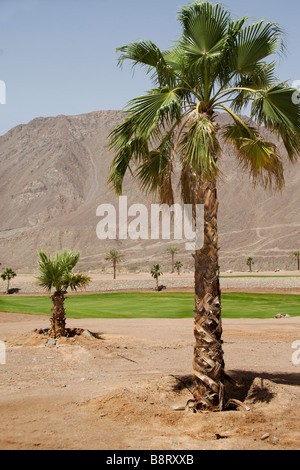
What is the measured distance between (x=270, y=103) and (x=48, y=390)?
7773 millimetres

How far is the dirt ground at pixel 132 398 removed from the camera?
7844mm

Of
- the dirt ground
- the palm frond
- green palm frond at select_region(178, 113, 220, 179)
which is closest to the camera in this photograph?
the dirt ground

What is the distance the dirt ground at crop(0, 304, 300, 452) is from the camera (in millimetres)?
7844

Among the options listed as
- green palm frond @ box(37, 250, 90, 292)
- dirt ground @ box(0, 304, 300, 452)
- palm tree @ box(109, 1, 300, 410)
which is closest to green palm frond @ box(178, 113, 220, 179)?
palm tree @ box(109, 1, 300, 410)

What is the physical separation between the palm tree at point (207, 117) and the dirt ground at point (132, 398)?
1.00 m

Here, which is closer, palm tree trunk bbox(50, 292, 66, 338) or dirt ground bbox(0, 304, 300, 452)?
dirt ground bbox(0, 304, 300, 452)

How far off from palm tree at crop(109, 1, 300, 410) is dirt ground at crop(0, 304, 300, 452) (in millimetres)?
1000

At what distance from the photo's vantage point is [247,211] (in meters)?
174

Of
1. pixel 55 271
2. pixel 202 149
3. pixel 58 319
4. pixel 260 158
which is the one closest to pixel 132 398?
pixel 202 149

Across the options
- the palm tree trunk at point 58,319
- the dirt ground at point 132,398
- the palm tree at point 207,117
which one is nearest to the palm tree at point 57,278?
the palm tree trunk at point 58,319

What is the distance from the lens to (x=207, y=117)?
10180 millimetres

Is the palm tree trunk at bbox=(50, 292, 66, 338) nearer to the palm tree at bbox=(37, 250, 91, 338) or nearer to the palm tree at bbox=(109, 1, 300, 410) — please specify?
the palm tree at bbox=(37, 250, 91, 338)
